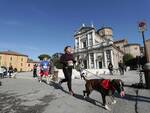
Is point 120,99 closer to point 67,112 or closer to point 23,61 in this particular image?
point 67,112

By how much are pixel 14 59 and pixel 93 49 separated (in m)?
58.4

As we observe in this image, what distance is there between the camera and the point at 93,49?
5691 centimetres

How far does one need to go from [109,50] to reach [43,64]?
41.4m

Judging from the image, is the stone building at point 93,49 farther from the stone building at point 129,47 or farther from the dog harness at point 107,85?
the dog harness at point 107,85

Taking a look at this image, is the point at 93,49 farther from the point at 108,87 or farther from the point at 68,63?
the point at 108,87

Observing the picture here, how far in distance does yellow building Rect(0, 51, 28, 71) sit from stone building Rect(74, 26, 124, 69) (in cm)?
4871

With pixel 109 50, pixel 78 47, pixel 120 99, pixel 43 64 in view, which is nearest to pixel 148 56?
pixel 120 99

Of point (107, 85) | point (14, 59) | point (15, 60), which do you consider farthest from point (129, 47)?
point (107, 85)

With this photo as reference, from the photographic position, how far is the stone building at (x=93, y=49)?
173ft

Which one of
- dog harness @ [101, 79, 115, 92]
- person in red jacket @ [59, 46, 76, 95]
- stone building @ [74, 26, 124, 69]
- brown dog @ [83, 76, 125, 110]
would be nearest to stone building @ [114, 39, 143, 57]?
stone building @ [74, 26, 124, 69]

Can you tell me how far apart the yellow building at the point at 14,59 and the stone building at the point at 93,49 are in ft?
160

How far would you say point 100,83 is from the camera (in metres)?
5.72

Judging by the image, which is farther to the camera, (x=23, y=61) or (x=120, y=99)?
(x=23, y=61)

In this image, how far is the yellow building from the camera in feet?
315
